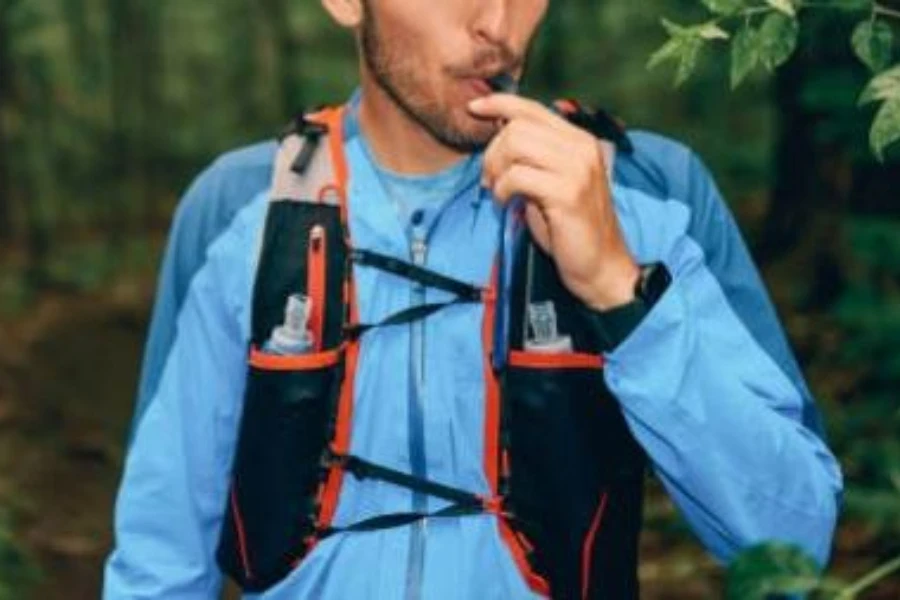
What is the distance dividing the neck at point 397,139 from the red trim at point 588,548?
0.87 meters

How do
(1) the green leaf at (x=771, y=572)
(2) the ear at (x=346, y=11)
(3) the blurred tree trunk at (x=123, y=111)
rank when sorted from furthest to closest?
(3) the blurred tree trunk at (x=123, y=111), (2) the ear at (x=346, y=11), (1) the green leaf at (x=771, y=572)

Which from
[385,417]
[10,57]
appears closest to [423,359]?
[385,417]

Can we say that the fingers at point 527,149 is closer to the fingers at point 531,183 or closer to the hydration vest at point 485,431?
the fingers at point 531,183

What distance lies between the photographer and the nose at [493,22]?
Answer: 3.67m

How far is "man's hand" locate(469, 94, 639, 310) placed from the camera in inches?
126

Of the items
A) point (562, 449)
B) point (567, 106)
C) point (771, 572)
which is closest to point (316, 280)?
point (562, 449)

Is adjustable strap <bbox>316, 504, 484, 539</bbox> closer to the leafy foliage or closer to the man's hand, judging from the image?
the man's hand

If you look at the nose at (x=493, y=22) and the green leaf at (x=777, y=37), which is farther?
the nose at (x=493, y=22)

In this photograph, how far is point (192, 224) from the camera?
4195 mm

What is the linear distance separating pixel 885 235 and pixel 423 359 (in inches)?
145

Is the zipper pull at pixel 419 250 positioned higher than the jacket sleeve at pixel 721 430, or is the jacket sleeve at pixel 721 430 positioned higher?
the zipper pull at pixel 419 250

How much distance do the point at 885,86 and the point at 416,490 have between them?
54.2 inches

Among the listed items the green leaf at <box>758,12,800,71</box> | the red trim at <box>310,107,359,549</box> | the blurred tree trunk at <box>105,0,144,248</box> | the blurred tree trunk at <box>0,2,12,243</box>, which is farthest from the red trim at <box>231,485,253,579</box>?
the blurred tree trunk at <box>105,0,144,248</box>

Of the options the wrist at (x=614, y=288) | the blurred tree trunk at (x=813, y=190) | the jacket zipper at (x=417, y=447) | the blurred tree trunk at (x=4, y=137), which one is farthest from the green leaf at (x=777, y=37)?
the blurred tree trunk at (x=4, y=137)
